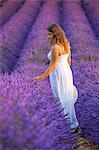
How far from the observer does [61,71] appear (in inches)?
222

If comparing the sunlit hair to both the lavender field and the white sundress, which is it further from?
the lavender field

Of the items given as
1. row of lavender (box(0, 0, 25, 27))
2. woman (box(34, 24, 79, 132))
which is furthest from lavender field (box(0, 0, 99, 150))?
row of lavender (box(0, 0, 25, 27))

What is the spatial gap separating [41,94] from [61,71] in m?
1.22

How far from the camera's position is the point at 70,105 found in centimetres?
568

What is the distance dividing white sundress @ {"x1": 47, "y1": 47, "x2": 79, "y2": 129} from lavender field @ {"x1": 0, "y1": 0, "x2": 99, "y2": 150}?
0.08m

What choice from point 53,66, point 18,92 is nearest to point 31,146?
point 18,92

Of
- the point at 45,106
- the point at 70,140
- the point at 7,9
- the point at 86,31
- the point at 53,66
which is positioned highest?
the point at 7,9

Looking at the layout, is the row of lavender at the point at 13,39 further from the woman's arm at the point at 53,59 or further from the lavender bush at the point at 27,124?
the lavender bush at the point at 27,124

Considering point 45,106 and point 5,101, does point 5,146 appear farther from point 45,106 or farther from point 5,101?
point 45,106

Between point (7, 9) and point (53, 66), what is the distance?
11264mm

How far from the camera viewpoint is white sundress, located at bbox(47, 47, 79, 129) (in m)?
5.62

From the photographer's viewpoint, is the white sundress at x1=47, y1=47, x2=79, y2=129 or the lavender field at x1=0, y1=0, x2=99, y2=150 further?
the white sundress at x1=47, y1=47, x2=79, y2=129

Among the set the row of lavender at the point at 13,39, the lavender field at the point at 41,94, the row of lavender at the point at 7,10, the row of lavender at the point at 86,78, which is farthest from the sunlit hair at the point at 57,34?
the row of lavender at the point at 7,10

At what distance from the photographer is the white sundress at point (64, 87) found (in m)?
5.62
